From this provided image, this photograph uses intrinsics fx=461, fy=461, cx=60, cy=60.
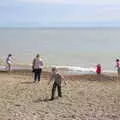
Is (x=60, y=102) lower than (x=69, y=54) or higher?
lower

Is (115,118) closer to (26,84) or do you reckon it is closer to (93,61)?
(26,84)

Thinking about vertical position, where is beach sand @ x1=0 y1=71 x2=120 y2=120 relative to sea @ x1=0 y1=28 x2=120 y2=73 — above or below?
below

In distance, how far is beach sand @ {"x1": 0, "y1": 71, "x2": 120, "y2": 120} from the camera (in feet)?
48.6

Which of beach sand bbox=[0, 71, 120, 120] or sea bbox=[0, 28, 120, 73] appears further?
sea bbox=[0, 28, 120, 73]

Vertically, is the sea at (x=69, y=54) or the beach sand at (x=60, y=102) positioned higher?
the sea at (x=69, y=54)

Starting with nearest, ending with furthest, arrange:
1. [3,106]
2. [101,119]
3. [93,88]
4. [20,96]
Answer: [101,119], [3,106], [20,96], [93,88]

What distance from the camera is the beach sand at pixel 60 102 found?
14.8 m

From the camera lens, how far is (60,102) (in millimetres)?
17094

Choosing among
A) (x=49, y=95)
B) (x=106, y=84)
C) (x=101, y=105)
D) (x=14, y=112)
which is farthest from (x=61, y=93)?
(x=106, y=84)

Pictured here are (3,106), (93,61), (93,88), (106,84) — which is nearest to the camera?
(3,106)

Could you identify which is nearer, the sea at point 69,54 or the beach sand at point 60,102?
the beach sand at point 60,102

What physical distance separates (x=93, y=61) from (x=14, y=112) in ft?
122

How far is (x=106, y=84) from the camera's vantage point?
2286cm

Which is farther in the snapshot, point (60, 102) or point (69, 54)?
point (69, 54)
